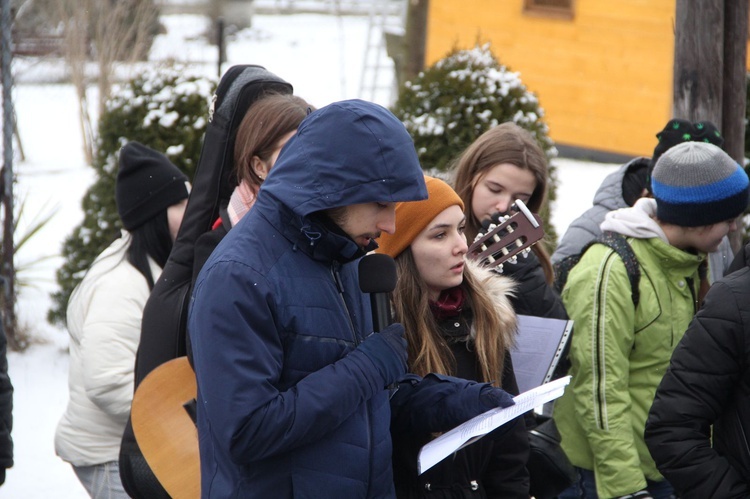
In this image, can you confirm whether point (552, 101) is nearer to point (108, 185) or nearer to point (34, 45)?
point (34, 45)

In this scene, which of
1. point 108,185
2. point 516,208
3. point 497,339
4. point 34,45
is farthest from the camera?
point 34,45

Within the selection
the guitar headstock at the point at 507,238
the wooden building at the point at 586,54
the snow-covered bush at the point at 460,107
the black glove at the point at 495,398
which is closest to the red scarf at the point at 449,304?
the guitar headstock at the point at 507,238

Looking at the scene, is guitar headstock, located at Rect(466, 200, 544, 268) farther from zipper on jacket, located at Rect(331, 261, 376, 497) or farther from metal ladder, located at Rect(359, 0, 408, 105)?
metal ladder, located at Rect(359, 0, 408, 105)

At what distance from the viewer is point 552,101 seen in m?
14.1

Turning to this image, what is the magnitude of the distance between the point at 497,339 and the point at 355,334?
27.0 inches

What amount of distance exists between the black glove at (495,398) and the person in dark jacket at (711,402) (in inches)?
24.7

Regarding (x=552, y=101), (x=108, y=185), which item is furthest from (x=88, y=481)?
(x=552, y=101)

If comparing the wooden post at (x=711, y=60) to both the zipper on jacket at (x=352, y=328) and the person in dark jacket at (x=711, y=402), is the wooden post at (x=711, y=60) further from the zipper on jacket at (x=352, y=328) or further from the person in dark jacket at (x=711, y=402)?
the zipper on jacket at (x=352, y=328)

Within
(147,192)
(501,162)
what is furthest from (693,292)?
(147,192)

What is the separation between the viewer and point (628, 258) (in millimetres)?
3393

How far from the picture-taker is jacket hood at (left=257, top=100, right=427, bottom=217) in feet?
6.97

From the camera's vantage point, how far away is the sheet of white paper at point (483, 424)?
7.39 ft

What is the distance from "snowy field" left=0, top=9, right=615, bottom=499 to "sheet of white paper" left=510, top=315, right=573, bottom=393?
3.16m

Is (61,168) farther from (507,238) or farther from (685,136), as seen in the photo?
(507,238)
